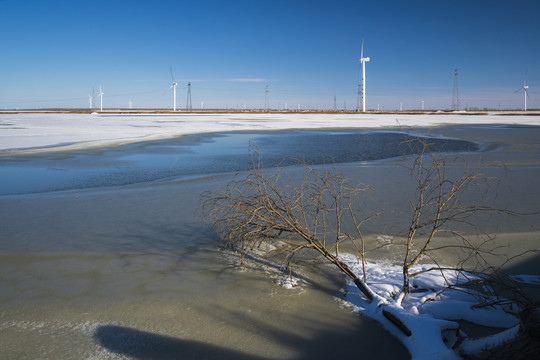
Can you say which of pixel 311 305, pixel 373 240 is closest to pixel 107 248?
pixel 311 305

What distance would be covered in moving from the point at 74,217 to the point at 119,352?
395 centimetres

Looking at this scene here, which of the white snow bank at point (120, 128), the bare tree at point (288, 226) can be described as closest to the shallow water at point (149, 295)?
the bare tree at point (288, 226)

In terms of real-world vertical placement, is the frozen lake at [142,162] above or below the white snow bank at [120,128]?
below

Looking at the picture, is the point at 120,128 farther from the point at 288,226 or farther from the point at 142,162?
the point at 288,226

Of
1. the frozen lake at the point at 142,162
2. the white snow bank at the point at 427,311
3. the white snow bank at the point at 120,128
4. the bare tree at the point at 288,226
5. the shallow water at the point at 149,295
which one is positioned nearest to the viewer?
the white snow bank at the point at 427,311

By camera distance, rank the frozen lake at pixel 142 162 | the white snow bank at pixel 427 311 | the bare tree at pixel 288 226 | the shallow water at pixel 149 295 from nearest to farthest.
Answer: the white snow bank at pixel 427 311, the shallow water at pixel 149 295, the bare tree at pixel 288 226, the frozen lake at pixel 142 162

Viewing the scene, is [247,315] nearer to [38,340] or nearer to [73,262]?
[38,340]

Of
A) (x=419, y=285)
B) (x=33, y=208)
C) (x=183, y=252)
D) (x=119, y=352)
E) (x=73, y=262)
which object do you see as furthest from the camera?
(x=33, y=208)

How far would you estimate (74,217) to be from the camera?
6465mm


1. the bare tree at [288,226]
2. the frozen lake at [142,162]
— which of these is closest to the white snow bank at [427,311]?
the bare tree at [288,226]

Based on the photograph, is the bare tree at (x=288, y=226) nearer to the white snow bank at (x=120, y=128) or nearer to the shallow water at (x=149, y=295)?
the shallow water at (x=149, y=295)

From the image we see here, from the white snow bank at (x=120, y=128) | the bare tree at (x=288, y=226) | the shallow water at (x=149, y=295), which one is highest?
the white snow bank at (x=120, y=128)

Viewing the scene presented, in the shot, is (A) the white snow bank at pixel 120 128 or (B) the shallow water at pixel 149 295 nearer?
(B) the shallow water at pixel 149 295

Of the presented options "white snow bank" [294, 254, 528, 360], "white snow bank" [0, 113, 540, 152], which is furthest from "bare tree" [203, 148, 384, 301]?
"white snow bank" [0, 113, 540, 152]
